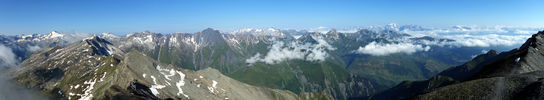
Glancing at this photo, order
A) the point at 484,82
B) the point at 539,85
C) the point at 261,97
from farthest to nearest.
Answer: the point at 261,97
the point at 484,82
the point at 539,85

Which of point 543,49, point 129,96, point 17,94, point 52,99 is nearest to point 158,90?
point 129,96

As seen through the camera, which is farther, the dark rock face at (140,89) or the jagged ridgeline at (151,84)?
the jagged ridgeline at (151,84)

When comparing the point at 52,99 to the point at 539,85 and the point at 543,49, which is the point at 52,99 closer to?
the point at 539,85

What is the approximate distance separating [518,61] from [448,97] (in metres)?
52.5

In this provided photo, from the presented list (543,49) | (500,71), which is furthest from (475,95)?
(543,49)

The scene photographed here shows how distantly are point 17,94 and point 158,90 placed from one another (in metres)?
136

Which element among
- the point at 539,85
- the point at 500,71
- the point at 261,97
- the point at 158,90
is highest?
the point at 539,85

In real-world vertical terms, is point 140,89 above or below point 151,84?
above

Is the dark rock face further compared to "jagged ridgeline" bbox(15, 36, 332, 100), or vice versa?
"jagged ridgeline" bbox(15, 36, 332, 100)

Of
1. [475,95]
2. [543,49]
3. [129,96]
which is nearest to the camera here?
[475,95]

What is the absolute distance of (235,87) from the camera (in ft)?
541

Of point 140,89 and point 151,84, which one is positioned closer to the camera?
point 140,89

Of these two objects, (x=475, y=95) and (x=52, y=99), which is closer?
(x=475, y=95)

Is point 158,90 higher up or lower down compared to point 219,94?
higher up
